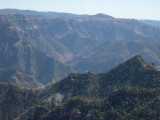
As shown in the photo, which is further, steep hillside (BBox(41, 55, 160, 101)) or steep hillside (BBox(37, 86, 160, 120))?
steep hillside (BBox(41, 55, 160, 101))

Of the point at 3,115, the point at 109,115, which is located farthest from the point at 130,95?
the point at 3,115

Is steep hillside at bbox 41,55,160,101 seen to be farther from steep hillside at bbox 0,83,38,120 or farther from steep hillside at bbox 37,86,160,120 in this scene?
steep hillside at bbox 0,83,38,120

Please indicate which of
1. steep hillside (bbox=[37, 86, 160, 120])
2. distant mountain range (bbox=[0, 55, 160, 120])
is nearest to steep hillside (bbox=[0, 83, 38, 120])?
distant mountain range (bbox=[0, 55, 160, 120])

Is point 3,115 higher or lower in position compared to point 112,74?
lower

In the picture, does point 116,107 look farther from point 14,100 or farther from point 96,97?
point 14,100

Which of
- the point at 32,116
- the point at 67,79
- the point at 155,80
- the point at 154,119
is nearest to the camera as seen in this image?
the point at 154,119

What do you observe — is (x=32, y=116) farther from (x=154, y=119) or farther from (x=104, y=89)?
(x=154, y=119)

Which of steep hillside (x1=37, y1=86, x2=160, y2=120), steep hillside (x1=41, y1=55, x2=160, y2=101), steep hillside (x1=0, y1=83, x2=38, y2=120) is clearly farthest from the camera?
steep hillside (x1=0, y1=83, x2=38, y2=120)

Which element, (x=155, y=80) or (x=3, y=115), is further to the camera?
(x=3, y=115)
